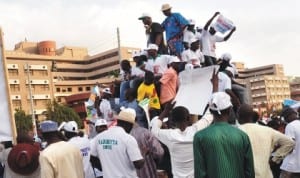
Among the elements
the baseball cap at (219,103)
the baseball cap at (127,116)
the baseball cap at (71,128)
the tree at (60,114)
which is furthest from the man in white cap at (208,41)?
the tree at (60,114)

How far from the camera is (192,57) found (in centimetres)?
1194

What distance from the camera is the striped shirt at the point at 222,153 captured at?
512 cm

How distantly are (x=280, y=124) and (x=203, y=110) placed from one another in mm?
3771

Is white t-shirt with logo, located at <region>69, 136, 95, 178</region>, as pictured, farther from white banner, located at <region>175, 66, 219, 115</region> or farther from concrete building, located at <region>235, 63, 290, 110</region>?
concrete building, located at <region>235, 63, 290, 110</region>

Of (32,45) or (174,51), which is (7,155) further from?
(32,45)

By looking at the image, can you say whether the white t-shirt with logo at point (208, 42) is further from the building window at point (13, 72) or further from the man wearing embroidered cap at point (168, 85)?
the building window at point (13, 72)

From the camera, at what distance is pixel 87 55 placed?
141 m

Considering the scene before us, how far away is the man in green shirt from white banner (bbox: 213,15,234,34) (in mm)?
6889

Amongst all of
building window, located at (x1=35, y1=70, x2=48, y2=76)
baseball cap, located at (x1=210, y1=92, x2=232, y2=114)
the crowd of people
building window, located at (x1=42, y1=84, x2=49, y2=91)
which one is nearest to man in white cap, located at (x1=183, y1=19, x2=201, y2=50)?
the crowd of people

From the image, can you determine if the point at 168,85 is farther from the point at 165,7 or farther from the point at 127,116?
the point at 127,116

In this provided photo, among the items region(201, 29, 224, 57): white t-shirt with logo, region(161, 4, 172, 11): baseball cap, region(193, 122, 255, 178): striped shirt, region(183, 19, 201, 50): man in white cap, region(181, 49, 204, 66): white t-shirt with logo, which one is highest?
region(161, 4, 172, 11): baseball cap

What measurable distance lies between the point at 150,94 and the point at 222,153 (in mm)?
5666

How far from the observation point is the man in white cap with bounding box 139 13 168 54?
12469 mm

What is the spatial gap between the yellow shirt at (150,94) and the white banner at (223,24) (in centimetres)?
224
